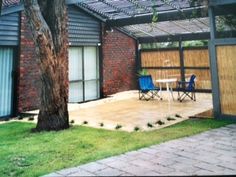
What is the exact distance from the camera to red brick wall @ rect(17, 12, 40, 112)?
32.1ft

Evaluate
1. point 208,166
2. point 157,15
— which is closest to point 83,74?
point 157,15

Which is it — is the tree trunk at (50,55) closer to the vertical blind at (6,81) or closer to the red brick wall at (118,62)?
the vertical blind at (6,81)

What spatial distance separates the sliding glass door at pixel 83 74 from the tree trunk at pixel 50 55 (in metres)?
4.98

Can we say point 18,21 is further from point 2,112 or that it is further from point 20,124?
point 20,124

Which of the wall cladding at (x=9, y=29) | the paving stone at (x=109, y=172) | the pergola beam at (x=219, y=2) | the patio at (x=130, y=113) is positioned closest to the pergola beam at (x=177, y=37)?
the patio at (x=130, y=113)

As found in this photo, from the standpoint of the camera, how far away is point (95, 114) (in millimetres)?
9125

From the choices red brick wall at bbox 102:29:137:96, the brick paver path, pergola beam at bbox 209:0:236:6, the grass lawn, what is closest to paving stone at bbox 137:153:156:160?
the brick paver path

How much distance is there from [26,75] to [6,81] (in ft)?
2.38

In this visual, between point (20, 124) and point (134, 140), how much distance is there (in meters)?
3.69

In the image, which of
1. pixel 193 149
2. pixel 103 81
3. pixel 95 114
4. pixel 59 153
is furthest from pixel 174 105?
pixel 59 153

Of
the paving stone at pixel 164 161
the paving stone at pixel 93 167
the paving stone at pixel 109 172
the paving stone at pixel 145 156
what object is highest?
the paving stone at pixel 145 156

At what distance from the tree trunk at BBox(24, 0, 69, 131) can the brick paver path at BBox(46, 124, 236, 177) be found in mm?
2526

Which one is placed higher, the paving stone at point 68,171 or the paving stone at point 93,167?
the paving stone at point 93,167

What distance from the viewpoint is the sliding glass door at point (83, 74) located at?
11892mm
